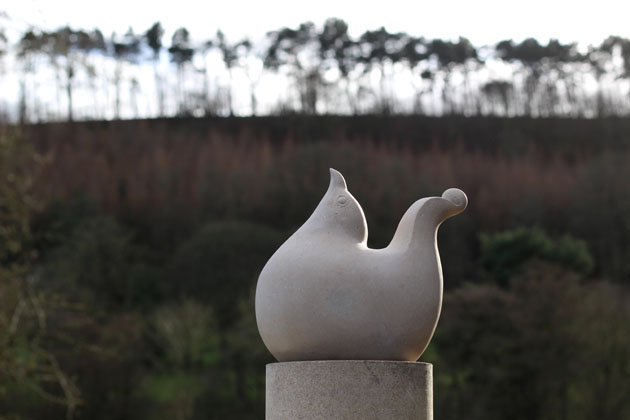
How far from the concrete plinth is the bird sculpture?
0.19m

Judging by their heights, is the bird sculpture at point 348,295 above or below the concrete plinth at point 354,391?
above

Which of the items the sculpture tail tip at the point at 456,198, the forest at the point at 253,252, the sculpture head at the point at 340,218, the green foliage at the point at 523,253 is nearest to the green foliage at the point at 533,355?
the forest at the point at 253,252

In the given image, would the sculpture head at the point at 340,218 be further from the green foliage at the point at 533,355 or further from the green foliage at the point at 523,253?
the green foliage at the point at 523,253

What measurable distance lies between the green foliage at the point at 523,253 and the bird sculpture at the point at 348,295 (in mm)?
30012

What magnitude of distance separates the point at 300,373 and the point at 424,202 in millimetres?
1411

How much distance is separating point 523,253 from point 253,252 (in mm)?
9571

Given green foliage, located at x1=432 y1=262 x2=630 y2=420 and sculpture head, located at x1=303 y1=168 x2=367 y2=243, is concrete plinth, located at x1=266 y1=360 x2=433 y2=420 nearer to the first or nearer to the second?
sculpture head, located at x1=303 y1=168 x2=367 y2=243

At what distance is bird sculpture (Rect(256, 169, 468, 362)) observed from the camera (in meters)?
6.48

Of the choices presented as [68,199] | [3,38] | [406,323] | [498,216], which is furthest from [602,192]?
[406,323]

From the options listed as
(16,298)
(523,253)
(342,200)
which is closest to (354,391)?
(342,200)

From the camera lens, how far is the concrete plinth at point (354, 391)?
20.6 feet

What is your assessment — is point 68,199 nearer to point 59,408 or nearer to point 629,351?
point 59,408

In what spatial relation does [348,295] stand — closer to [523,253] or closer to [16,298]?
[16,298]

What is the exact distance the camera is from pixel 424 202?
22.5ft
